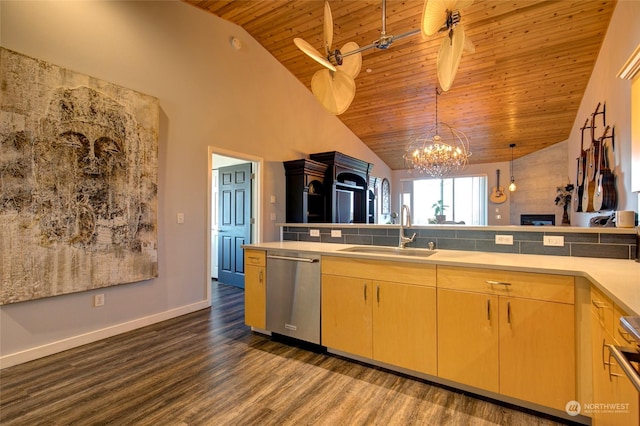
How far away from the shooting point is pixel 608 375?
1.27 m

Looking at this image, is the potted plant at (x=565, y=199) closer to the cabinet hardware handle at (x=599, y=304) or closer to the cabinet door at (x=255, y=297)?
the cabinet hardware handle at (x=599, y=304)

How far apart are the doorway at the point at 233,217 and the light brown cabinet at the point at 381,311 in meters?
2.42

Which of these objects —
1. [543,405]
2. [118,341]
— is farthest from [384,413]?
[118,341]

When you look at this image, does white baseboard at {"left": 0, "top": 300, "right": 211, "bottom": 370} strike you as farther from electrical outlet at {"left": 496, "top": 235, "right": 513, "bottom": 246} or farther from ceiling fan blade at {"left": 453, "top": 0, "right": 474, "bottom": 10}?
ceiling fan blade at {"left": 453, "top": 0, "right": 474, "bottom": 10}

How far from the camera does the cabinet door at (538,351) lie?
1612mm

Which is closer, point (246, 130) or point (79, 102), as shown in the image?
point (79, 102)

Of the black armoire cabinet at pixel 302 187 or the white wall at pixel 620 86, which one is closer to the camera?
the white wall at pixel 620 86

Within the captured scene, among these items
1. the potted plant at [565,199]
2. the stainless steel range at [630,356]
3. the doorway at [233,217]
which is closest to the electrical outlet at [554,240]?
the stainless steel range at [630,356]

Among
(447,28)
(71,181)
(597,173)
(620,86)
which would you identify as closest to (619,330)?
(447,28)

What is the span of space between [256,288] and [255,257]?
303 millimetres

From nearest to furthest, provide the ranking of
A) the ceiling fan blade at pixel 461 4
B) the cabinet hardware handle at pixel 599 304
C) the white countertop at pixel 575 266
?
the white countertop at pixel 575 266
the cabinet hardware handle at pixel 599 304
the ceiling fan blade at pixel 461 4

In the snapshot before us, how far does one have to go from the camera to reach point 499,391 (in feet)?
5.82

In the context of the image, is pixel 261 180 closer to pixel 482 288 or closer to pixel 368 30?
pixel 368 30

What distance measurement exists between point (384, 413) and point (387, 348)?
48 centimetres
